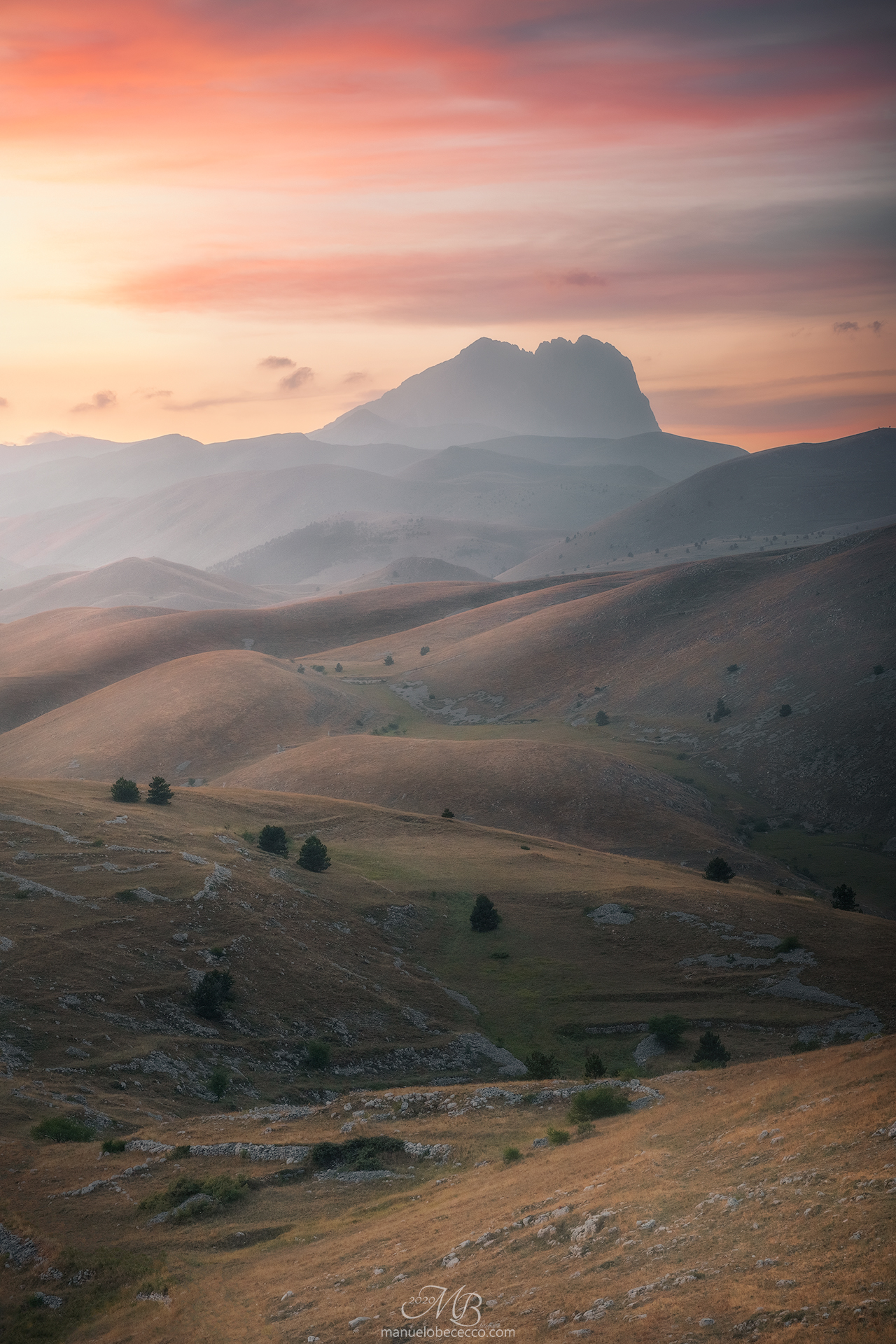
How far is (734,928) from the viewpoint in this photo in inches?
1953

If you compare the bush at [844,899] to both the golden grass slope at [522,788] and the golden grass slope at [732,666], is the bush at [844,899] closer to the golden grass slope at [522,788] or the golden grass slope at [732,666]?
the golden grass slope at [522,788]

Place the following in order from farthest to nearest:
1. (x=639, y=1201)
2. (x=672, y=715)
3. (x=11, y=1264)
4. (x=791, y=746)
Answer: (x=672, y=715) → (x=791, y=746) → (x=11, y=1264) → (x=639, y=1201)

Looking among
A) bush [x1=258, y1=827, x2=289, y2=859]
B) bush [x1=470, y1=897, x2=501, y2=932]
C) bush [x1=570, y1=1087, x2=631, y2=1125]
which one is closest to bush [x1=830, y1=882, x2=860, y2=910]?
bush [x1=470, y1=897, x2=501, y2=932]

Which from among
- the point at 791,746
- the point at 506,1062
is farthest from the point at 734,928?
the point at 791,746

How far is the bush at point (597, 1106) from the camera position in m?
24.6

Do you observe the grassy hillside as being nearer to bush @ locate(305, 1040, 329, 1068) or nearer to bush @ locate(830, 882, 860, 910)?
bush @ locate(305, 1040, 329, 1068)

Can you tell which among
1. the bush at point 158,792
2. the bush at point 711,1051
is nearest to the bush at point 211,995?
the bush at point 711,1051

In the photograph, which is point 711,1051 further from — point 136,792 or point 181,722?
point 181,722

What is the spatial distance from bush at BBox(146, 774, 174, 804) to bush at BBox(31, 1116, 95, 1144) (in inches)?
1485

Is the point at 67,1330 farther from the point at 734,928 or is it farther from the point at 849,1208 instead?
the point at 734,928

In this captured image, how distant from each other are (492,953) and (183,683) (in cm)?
10584

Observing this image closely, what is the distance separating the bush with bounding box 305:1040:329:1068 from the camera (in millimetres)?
32844

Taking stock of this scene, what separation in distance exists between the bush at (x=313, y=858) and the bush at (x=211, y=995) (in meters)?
18.1

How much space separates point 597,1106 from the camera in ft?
81.3
